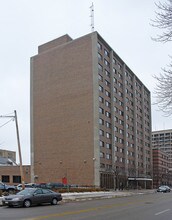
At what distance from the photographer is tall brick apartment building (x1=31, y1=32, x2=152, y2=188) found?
252 ft

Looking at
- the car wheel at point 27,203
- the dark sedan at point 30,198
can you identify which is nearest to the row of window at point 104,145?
the dark sedan at point 30,198

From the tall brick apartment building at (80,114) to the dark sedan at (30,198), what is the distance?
161 feet

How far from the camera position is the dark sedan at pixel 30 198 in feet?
74.5

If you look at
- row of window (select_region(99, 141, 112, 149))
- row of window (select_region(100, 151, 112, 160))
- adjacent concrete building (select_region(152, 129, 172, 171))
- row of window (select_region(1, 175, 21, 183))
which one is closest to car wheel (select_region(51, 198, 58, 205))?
row of window (select_region(99, 141, 112, 149))

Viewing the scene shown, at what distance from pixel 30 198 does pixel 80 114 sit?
183 ft

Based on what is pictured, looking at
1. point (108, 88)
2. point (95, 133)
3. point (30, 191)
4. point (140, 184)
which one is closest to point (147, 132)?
point (140, 184)

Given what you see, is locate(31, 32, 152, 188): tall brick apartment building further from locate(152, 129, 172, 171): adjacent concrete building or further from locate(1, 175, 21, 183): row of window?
locate(152, 129, 172, 171): adjacent concrete building

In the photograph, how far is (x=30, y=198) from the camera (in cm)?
2336

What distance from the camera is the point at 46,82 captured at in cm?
8706

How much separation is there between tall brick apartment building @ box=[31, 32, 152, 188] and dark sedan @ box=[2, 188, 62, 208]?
161ft

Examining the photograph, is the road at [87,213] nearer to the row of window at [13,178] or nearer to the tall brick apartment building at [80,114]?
the tall brick apartment building at [80,114]

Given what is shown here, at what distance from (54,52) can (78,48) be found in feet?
25.5

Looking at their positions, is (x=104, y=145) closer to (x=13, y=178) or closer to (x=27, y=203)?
(x=13, y=178)

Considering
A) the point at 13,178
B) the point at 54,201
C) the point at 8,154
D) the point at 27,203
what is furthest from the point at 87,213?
the point at 8,154
